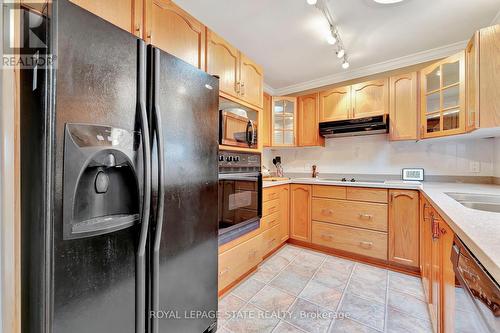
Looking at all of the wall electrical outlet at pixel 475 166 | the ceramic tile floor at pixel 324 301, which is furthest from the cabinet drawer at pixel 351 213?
the wall electrical outlet at pixel 475 166

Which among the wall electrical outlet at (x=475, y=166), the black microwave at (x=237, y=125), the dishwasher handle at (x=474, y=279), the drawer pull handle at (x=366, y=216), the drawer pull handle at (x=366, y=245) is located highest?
the black microwave at (x=237, y=125)

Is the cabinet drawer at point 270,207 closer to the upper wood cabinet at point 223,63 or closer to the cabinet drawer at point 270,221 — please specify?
the cabinet drawer at point 270,221

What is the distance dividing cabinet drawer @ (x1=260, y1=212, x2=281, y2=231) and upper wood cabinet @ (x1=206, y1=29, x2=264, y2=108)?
1160 millimetres

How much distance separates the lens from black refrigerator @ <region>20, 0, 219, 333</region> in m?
0.65

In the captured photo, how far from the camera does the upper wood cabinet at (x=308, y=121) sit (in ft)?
9.62

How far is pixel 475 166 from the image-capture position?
7.23 ft

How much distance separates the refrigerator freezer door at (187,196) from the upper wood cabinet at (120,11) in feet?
1.00

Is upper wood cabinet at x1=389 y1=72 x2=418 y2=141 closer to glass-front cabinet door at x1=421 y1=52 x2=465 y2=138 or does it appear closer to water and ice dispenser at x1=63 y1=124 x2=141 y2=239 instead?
glass-front cabinet door at x1=421 y1=52 x2=465 y2=138

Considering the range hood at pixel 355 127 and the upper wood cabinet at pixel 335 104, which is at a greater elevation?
the upper wood cabinet at pixel 335 104

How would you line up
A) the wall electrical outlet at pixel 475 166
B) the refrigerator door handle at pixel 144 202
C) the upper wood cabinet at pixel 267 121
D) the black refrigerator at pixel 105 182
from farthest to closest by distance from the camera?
the upper wood cabinet at pixel 267 121
the wall electrical outlet at pixel 475 166
the refrigerator door handle at pixel 144 202
the black refrigerator at pixel 105 182

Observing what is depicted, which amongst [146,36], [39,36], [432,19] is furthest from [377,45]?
[39,36]

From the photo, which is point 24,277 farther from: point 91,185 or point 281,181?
point 281,181

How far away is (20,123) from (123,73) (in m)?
0.36

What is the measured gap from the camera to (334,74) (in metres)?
2.93
